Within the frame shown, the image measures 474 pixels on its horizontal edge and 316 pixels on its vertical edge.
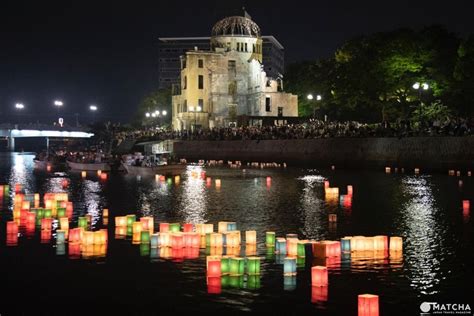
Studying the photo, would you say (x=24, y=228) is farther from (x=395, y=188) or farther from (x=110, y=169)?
(x=110, y=169)

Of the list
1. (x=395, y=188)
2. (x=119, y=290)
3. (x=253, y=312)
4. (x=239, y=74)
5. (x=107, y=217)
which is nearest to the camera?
(x=253, y=312)

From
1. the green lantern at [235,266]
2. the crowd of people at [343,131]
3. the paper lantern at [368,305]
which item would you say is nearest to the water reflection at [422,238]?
the paper lantern at [368,305]

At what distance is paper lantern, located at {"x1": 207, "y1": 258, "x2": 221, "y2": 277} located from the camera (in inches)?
719

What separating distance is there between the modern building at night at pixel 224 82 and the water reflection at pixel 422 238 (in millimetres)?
93787

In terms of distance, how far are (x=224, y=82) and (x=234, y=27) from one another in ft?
38.9

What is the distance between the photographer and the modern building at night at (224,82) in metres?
137

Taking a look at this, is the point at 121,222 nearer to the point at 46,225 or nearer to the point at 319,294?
the point at 46,225

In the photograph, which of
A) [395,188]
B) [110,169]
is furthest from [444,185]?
[110,169]

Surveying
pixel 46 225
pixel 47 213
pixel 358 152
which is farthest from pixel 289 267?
pixel 358 152

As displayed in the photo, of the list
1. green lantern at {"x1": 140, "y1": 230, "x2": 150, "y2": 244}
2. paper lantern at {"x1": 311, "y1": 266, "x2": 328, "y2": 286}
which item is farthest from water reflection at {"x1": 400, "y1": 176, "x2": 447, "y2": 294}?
green lantern at {"x1": 140, "y1": 230, "x2": 150, "y2": 244}

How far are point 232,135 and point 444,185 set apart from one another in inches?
2154

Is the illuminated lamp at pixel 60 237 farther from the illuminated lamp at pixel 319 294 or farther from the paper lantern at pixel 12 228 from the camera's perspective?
the illuminated lamp at pixel 319 294

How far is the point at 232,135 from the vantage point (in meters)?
100

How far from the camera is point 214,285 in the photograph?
703 inches
